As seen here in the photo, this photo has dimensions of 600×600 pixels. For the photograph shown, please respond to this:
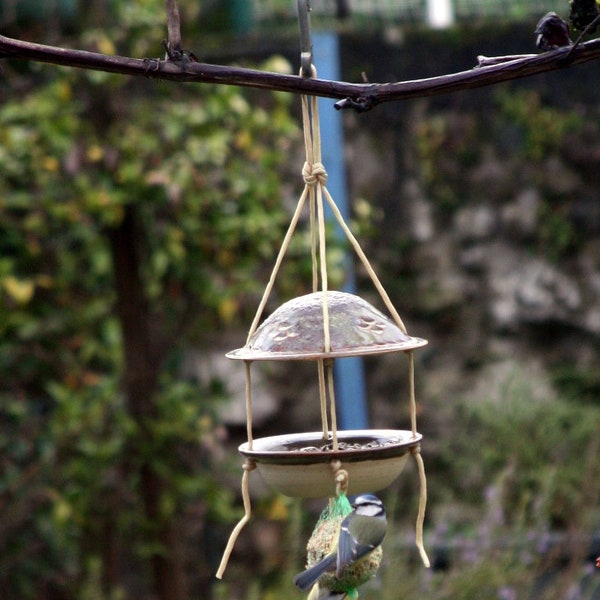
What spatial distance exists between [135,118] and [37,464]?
1224 mm

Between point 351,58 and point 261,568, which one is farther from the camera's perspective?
point 351,58

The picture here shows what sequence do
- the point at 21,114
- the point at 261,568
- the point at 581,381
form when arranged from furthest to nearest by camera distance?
1. the point at 581,381
2. the point at 261,568
3. the point at 21,114

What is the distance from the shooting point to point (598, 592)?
3738mm

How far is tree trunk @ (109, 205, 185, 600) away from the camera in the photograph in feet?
11.4

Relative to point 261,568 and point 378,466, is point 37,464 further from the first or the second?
point 378,466

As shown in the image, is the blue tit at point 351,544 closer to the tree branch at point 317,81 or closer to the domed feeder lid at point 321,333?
the domed feeder lid at point 321,333

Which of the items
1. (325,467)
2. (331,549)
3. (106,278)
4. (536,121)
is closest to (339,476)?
(325,467)

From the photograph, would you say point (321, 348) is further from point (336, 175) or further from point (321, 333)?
point (336, 175)

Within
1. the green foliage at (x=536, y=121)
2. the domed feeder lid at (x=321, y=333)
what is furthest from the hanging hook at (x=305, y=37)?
the green foliage at (x=536, y=121)

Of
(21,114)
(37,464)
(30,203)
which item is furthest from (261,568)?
(21,114)

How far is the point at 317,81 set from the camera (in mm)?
1469

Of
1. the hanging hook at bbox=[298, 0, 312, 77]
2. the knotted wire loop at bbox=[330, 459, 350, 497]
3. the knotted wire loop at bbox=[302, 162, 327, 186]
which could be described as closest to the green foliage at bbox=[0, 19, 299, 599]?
the knotted wire loop at bbox=[302, 162, 327, 186]

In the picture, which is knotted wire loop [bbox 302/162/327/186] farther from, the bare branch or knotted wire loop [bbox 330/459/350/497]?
knotted wire loop [bbox 330/459/350/497]

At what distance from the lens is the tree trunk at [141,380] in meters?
3.47
